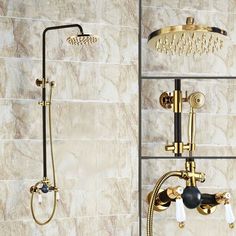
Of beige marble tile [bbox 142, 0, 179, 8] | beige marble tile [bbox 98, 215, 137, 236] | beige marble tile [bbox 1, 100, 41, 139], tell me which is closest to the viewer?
beige marble tile [bbox 142, 0, 179, 8]

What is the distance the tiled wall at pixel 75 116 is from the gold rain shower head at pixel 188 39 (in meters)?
0.59

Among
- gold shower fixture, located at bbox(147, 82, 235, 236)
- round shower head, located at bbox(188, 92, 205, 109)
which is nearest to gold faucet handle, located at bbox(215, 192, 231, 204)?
gold shower fixture, located at bbox(147, 82, 235, 236)

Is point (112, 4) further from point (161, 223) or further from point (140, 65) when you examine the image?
point (161, 223)

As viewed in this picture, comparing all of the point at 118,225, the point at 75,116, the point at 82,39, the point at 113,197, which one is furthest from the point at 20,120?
the point at 118,225

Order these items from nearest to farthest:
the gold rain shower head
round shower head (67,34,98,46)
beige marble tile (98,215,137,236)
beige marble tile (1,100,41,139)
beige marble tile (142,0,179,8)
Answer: the gold rain shower head
beige marble tile (142,0,179,8)
round shower head (67,34,98,46)
beige marble tile (1,100,41,139)
beige marble tile (98,215,137,236)

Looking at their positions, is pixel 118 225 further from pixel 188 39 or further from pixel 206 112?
pixel 188 39

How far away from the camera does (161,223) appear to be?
1926 millimetres

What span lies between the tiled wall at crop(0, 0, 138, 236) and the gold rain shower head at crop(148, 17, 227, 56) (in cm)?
59

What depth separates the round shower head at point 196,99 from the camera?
6.26ft

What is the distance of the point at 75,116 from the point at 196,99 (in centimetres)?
82

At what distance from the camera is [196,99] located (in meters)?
1.91

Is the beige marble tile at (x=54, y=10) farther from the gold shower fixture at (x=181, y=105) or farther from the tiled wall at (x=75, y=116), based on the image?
the gold shower fixture at (x=181, y=105)

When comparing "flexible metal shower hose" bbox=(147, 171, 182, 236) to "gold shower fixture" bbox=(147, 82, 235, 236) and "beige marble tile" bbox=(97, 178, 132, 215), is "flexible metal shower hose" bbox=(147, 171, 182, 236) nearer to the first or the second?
"gold shower fixture" bbox=(147, 82, 235, 236)

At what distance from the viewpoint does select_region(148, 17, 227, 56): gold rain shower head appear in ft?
5.94
